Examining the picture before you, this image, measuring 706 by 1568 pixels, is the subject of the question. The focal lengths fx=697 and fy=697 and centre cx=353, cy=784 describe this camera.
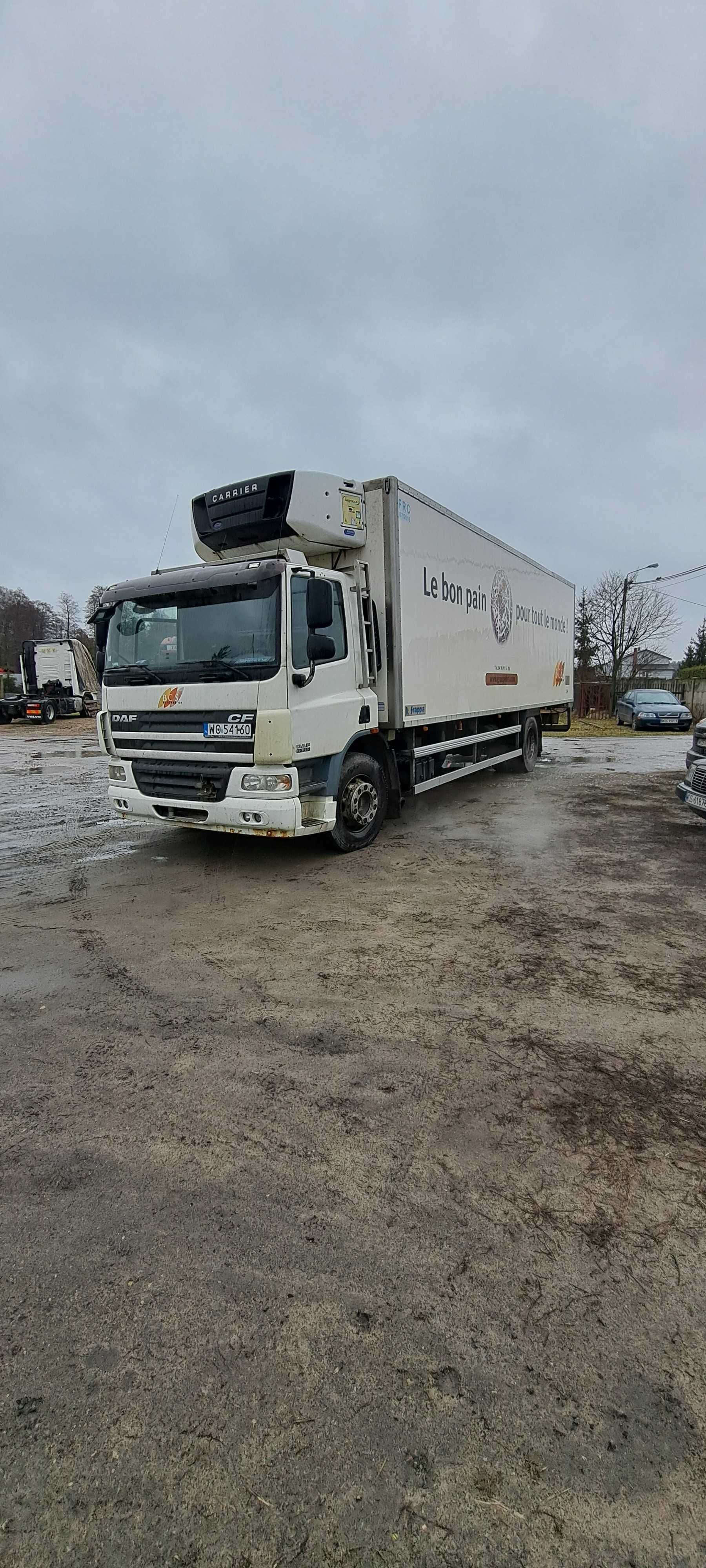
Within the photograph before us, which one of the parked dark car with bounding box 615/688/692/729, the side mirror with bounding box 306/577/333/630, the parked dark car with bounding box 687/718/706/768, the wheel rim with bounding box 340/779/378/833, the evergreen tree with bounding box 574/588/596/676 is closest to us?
the side mirror with bounding box 306/577/333/630

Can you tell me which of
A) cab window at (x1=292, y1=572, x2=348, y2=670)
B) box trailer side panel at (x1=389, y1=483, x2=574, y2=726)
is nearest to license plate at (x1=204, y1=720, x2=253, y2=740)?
cab window at (x1=292, y1=572, x2=348, y2=670)

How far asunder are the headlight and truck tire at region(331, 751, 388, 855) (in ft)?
3.07

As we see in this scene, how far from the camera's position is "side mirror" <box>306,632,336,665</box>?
5730mm

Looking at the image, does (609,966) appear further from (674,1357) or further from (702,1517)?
(702,1517)

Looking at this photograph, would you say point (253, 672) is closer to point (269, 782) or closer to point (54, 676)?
point (269, 782)

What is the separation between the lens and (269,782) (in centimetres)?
552

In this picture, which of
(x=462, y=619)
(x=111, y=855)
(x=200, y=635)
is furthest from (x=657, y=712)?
(x=200, y=635)

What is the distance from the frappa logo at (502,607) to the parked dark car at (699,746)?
125 inches

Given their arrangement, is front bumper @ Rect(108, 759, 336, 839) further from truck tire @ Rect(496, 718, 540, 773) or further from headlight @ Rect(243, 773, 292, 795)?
truck tire @ Rect(496, 718, 540, 773)

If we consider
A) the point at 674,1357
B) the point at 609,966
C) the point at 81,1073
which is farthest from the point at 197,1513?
the point at 609,966

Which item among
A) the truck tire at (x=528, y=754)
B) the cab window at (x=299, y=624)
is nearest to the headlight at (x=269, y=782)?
the cab window at (x=299, y=624)

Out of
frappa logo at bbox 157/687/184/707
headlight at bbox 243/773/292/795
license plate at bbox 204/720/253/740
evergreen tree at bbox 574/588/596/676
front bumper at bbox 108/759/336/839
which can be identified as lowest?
front bumper at bbox 108/759/336/839

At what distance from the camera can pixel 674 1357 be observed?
68.3 inches

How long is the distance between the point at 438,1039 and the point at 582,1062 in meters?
0.64
